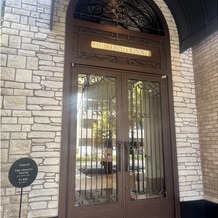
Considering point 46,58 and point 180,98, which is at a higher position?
point 46,58

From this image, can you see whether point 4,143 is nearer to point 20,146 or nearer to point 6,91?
point 20,146

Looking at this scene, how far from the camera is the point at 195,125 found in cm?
371

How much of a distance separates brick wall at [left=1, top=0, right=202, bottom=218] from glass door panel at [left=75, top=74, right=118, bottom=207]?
1.04ft

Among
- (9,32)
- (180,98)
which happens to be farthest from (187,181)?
(9,32)

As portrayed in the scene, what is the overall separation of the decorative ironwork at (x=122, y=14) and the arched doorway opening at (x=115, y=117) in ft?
0.05

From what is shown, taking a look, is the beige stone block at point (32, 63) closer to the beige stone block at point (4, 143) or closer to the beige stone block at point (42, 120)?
the beige stone block at point (42, 120)

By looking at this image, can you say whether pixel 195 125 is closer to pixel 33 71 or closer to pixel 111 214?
pixel 111 214

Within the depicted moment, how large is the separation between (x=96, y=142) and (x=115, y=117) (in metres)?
0.47

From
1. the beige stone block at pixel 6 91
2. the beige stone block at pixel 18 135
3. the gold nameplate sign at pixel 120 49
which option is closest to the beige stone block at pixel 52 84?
the beige stone block at pixel 6 91

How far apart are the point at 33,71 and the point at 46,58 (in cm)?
26

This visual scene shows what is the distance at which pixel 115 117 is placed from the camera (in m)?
3.24

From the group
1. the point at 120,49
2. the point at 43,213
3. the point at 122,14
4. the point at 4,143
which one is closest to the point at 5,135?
the point at 4,143

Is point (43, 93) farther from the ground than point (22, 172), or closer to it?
farther from the ground

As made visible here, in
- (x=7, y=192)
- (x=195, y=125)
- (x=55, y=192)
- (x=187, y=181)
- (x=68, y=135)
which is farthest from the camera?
(x=195, y=125)
